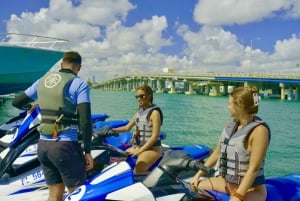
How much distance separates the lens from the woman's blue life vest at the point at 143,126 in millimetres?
5398

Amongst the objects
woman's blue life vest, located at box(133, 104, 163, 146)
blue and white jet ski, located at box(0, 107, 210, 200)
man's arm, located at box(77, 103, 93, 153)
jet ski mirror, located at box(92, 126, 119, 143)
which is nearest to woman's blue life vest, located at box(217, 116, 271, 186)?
man's arm, located at box(77, 103, 93, 153)

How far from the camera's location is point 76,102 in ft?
11.7

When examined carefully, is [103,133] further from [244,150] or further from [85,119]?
[244,150]

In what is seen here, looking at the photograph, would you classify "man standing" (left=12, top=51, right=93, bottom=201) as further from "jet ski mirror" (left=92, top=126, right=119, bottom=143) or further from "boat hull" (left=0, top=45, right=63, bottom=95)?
"boat hull" (left=0, top=45, right=63, bottom=95)

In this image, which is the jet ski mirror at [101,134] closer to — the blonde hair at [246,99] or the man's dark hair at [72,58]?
the man's dark hair at [72,58]

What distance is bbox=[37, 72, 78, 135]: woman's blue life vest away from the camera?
355 cm

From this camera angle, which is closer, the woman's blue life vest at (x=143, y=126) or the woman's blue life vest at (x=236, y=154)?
the woman's blue life vest at (x=236, y=154)

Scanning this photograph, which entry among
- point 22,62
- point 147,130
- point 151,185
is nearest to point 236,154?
point 151,185

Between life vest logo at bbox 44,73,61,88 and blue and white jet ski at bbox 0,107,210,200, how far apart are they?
0.87 metres

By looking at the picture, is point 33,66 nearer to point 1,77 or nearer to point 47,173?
point 1,77

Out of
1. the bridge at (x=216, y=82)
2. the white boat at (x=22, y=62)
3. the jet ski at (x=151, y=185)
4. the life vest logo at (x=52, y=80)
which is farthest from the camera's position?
the bridge at (x=216, y=82)

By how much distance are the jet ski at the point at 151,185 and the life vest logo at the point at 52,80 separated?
0.93 metres

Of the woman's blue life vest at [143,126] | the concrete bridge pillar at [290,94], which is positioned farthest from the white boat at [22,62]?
the concrete bridge pillar at [290,94]

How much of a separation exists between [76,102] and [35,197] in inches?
61.5
